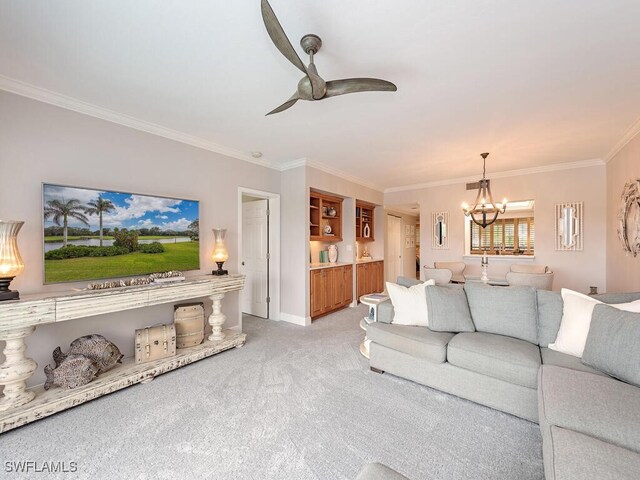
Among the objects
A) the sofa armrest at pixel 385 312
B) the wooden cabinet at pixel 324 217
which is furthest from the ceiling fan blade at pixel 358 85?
the wooden cabinet at pixel 324 217

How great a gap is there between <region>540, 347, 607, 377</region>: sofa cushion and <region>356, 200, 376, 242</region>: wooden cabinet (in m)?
4.19

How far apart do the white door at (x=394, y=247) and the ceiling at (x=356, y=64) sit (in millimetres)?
4045

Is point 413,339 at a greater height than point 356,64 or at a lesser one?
lesser

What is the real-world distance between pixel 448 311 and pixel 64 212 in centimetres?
361

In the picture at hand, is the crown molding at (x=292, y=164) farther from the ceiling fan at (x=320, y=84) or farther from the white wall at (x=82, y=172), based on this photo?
the ceiling fan at (x=320, y=84)

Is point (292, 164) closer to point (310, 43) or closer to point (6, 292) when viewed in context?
point (310, 43)

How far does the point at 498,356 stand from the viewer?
2.12 meters

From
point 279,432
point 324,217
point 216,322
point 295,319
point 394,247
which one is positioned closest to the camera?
point 279,432

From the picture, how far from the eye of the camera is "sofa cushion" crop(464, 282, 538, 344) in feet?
7.86

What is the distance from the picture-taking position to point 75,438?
1872mm

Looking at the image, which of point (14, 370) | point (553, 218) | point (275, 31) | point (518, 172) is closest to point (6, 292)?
point (14, 370)

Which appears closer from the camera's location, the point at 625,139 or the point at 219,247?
the point at 625,139

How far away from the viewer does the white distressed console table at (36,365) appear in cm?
196

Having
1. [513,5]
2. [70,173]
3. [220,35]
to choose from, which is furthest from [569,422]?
[70,173]
